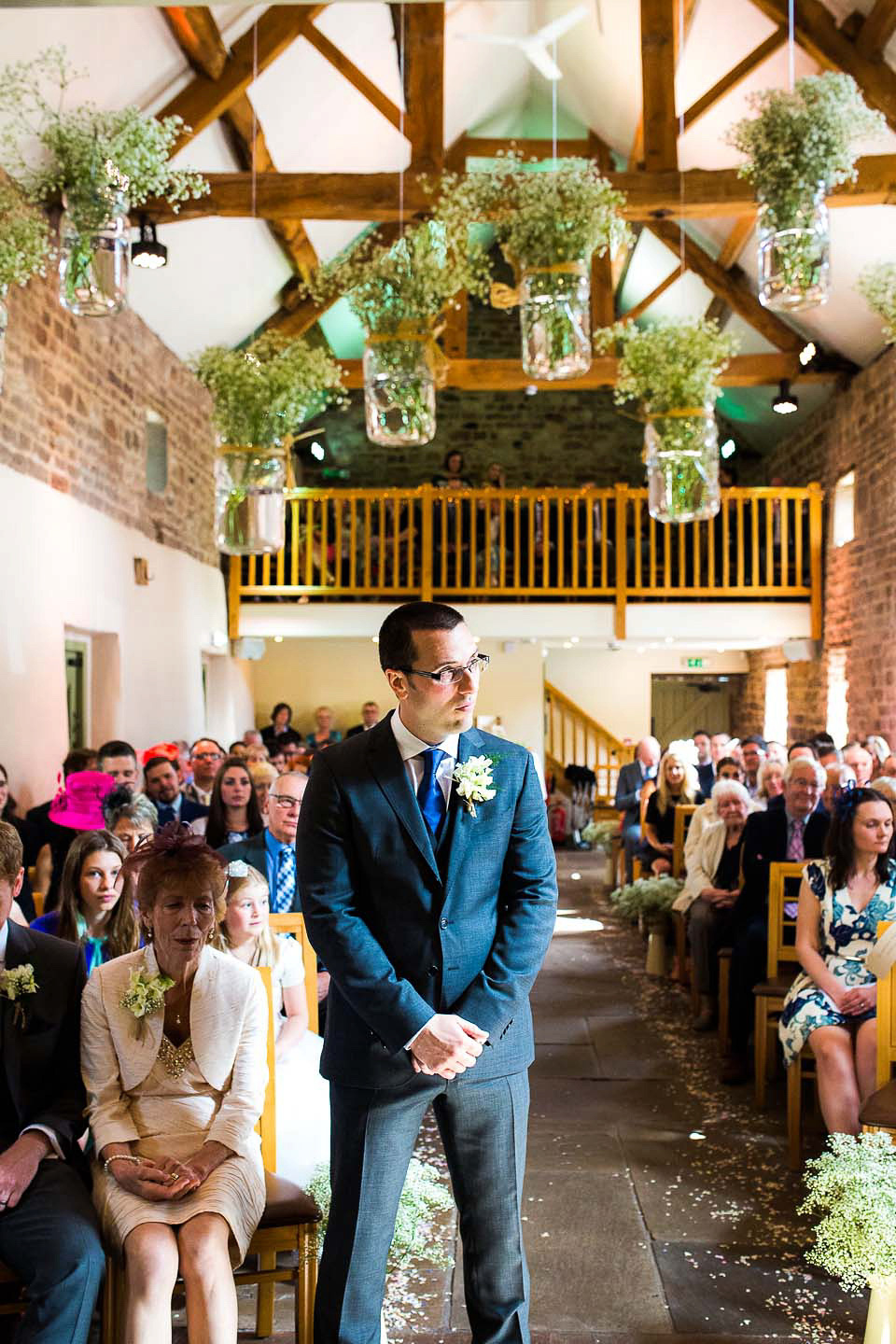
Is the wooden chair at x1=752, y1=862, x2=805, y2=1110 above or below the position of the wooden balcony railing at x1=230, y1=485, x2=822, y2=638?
below

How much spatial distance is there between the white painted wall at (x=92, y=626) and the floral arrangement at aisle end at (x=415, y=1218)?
3.95 metres

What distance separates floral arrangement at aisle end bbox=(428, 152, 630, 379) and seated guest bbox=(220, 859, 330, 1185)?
110 inches

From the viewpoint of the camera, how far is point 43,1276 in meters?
2.19

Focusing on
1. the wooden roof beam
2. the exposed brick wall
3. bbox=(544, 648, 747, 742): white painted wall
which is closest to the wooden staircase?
bbox=(544, 648, 747, 742): white painted wall

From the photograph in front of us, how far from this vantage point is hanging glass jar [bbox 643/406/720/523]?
20.5 ft

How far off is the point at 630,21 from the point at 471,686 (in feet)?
29.9

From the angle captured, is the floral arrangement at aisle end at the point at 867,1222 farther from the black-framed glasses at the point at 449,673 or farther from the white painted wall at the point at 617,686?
the white painted wall at the point at 617,686

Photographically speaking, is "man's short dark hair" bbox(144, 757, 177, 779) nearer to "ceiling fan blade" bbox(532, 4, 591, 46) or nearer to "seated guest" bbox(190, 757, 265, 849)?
"seated guest" bbox(190, 757, 265, 849)

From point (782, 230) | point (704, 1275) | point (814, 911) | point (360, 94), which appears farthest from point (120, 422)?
point (704, 1275)

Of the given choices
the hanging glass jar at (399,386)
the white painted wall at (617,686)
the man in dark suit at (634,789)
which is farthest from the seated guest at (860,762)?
the white painted wall at (617,686)

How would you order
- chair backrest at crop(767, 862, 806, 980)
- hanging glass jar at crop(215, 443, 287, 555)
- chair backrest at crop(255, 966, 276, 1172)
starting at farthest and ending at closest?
hanging glass jar at crop(215, 443, 287, 555)
chair backrest at crop(767, 862, 806, 980)
chair backrest at crop(255, 966, 276, 1172)

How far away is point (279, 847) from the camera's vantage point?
4.20 metres

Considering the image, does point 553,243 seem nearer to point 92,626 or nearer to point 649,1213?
point 649,1213

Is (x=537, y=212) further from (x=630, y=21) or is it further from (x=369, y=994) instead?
(x=630, y=21)
